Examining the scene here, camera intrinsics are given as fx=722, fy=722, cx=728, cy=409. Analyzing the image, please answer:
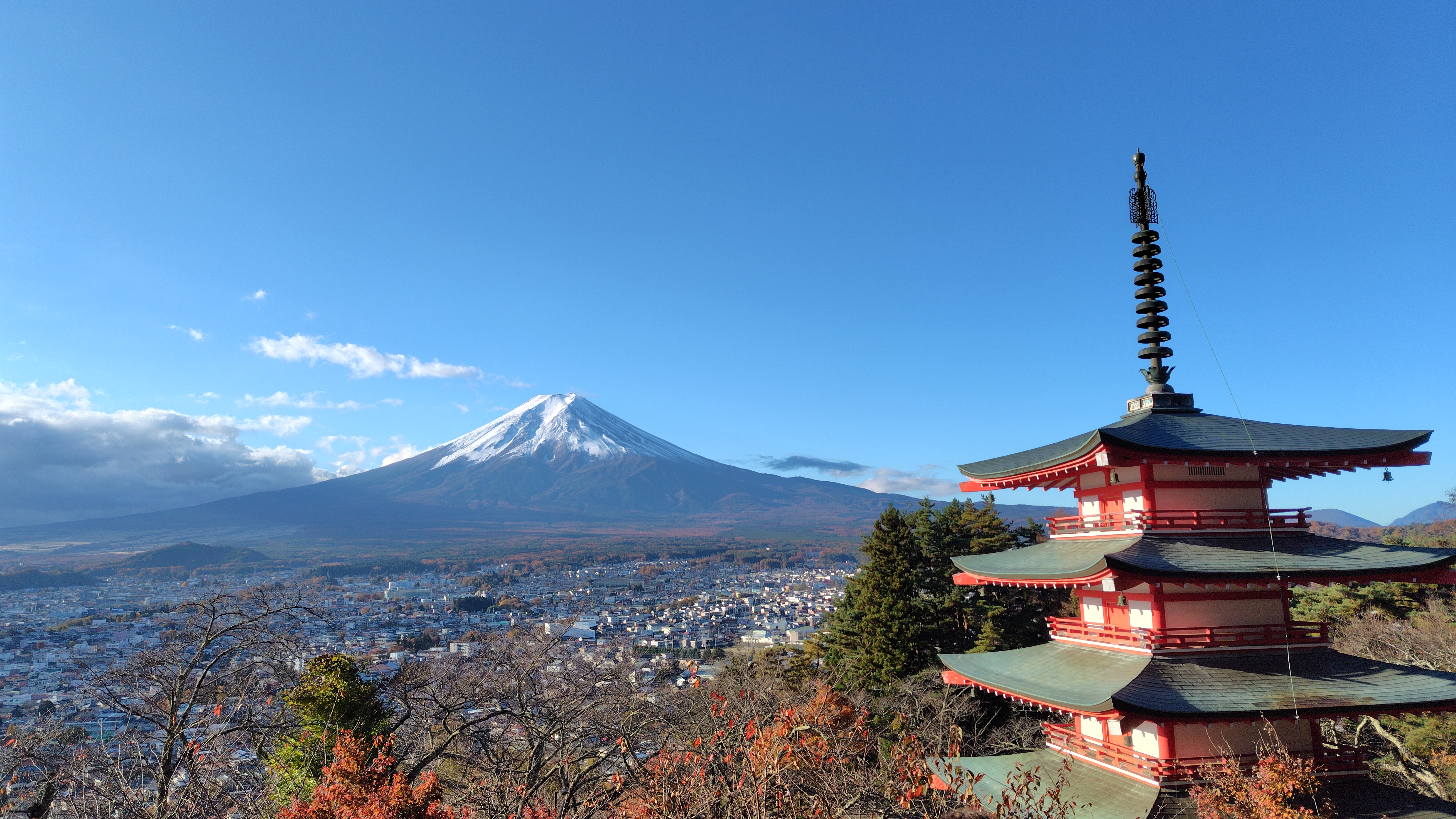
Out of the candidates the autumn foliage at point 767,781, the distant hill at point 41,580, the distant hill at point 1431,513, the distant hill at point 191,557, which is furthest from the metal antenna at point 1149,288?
the distant hill at point 1431,513

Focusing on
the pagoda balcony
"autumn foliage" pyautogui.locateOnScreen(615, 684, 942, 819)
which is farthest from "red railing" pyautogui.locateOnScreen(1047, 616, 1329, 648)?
"autumn foliage" pyautogui.locateOnScreen(615, 684, 942, 819)

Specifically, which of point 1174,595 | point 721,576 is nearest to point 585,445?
point 721,576

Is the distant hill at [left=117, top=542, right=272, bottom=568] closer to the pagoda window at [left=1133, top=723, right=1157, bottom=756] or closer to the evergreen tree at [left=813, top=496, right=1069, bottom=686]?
the evergreen tree at [left=813, top=496, right=1069, bottom=686]

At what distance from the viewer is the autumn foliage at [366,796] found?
6.59 m

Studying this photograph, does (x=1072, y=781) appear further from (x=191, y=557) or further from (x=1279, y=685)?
(x=191, y=557)

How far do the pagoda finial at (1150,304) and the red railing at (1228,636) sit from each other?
9.38 feet

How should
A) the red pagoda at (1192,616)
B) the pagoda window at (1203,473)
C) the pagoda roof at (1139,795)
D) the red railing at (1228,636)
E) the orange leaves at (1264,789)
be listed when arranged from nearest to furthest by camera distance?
the orange leaves at (1264,789) → the pagoda roof at (1139,795) → the red pagoda at (1192,616) → the red railing at (1228,636) → the pagoda window at (1203,473)

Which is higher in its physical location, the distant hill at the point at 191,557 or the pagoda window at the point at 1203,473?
the pagoda window at the point at 1203,473

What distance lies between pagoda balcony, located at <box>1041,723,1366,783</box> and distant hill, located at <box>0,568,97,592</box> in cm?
8187

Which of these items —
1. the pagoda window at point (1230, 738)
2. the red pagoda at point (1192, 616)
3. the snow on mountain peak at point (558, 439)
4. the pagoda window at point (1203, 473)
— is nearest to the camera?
the red pagoda at point (1192, 616)

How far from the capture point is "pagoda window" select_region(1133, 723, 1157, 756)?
26.9 ft

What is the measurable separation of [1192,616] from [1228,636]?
15.9 inches

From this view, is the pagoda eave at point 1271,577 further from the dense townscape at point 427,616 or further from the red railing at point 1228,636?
the dense townscape at point 427,616

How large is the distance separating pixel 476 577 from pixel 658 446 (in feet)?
387
